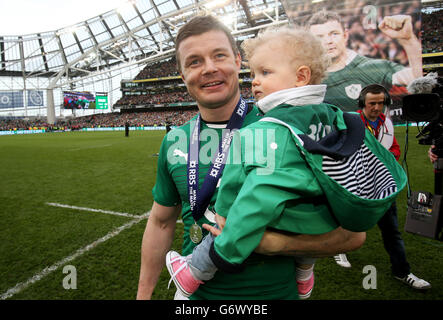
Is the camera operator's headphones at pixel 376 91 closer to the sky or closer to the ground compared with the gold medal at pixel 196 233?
closer to the sky

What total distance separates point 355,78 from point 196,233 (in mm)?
7092

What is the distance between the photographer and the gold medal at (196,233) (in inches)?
49.9

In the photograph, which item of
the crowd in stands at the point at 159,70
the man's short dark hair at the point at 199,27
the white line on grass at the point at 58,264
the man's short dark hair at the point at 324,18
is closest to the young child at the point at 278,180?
the man's short dark hair at the point at 199,27

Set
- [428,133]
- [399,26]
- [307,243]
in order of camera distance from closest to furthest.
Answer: [307,243] → [428,133] → [399,26]

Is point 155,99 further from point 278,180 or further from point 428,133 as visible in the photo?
point 278,180

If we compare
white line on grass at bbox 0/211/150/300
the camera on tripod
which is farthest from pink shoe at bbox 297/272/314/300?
white line on grass at bbox 0/211/150/300

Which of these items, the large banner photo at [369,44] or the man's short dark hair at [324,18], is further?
the man's short dark hair at [324,18]

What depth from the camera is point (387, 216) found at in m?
2.68

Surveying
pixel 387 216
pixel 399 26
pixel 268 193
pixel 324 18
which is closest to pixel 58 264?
pixel 268 193

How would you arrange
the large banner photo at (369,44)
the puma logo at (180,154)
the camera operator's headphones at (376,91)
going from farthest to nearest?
the large banner photo at (369,44) → the camera operator's headphones at (376,91) → the puma logo at (180,154)

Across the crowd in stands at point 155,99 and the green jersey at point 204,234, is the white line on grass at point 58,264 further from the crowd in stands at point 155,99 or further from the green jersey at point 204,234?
the crowd in stands at point 155,99

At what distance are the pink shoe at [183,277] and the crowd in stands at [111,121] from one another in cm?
4620

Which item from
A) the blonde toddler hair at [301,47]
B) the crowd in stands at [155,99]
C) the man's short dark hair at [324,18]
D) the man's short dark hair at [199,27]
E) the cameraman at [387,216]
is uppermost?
the crowd in stands at [155,99]

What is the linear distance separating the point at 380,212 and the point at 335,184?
232mm
